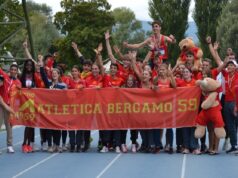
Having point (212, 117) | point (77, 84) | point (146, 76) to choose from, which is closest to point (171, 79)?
point (146, 76)

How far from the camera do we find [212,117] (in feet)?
36.4

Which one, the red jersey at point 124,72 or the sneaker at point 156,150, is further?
the red jersey at point 124,72

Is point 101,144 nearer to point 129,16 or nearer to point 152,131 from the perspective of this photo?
point 152,131

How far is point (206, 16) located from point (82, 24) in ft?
87.4

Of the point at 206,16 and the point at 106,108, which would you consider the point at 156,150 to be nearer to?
the point at 106,108

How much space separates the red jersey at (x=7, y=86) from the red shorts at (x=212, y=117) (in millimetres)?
3971

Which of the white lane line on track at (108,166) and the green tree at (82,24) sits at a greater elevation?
the green tree at (82,24)

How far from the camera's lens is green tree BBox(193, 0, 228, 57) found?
144 feet

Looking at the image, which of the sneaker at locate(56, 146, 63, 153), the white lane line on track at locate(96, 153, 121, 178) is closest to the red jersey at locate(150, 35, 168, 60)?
the white lane line on track at locate(96, 153, 121, 178)

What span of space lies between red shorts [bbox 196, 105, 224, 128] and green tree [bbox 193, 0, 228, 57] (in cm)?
3310

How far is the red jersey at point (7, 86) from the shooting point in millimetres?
12000

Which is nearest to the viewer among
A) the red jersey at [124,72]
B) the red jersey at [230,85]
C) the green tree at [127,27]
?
the red jersey at [230,85]

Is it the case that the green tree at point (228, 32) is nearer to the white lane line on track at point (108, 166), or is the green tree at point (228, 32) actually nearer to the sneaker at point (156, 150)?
the sneaker at point (156, 150)

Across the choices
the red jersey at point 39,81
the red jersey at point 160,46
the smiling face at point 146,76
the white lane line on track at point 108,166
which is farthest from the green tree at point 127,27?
the white lane line on track at point 108,166
